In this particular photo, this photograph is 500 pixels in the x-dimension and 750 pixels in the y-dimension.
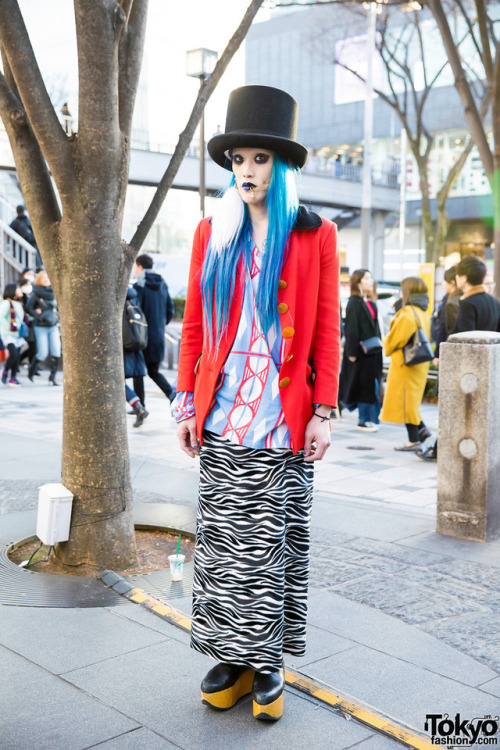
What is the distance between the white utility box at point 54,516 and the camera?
420 cm

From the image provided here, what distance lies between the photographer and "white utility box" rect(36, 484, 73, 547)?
4.20 metres

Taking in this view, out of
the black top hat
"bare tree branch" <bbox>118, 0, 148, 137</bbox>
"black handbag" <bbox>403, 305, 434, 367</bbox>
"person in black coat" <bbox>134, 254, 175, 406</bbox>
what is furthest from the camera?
"person in black coat" <bbox>134, 254, 175, 406</bbox>

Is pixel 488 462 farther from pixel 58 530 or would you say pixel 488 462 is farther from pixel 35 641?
pixel 35 641

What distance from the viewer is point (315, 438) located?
2.86m

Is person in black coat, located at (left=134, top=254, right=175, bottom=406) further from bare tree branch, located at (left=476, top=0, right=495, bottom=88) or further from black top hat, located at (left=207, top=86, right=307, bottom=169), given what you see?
black top hat, located at (left=207, top=86, right=307, bottom=169)

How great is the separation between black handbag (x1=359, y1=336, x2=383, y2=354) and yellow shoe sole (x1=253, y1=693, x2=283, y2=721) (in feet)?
21.6


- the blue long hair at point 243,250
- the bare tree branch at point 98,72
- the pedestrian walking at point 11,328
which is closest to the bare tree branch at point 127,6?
the bare tree branch at point 98,72

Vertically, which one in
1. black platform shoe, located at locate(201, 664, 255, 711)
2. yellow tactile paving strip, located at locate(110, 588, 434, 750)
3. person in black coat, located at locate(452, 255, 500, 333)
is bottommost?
yellow tactile paving strip, located at locate(110, 588, 434, 750)

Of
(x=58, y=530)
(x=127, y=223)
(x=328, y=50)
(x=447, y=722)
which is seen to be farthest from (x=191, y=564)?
(x=328, y=50)

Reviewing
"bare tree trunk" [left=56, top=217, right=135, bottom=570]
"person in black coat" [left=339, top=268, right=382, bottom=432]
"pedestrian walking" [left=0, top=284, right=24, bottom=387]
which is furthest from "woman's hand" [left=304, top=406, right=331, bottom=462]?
"pedestrian walking" [left=0, top=284, right=24, bottom=387]

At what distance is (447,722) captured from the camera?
2.82m

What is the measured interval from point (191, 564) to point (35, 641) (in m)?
1.20

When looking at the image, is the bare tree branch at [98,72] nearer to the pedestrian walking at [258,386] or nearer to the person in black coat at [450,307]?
the pedestrian walking at [258,386]

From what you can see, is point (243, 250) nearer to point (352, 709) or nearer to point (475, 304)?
point (352, 709)
